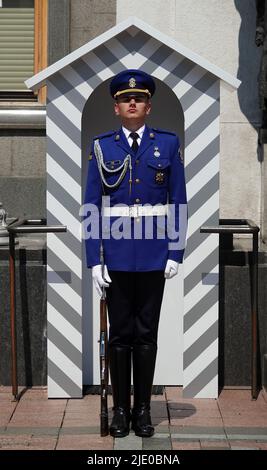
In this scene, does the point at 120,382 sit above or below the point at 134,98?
below

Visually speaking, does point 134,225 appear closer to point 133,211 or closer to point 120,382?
point 133,211

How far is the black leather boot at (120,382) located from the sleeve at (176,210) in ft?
2.00

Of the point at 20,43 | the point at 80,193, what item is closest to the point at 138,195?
the point at 80,193

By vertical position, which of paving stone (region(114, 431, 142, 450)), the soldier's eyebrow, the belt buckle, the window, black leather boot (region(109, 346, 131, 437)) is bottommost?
paving stone (region(114, 431, 142, 450))

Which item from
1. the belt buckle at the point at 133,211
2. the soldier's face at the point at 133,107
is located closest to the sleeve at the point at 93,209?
the belt buckle at the point at 133,211

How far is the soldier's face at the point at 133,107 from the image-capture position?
19.9 ft

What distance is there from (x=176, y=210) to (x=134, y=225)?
0.25m

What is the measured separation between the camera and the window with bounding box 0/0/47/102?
971cm

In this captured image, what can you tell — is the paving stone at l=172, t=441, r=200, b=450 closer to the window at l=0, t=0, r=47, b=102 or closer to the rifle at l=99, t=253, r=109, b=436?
the rifle at l=99, t=253, r=109, b=436

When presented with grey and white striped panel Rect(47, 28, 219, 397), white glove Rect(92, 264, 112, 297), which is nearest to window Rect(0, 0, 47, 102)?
grey and white striped panel Rect(47, 28, 219, 397)

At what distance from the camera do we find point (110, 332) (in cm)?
621

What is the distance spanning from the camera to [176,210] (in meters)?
6.16
